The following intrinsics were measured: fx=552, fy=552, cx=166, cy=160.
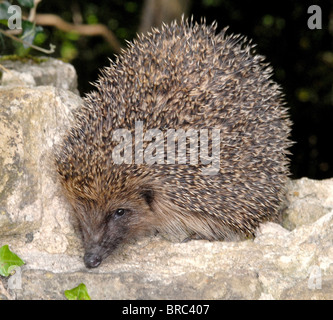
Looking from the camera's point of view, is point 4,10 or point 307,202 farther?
point 4,10

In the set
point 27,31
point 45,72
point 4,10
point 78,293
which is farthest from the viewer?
point 45,72

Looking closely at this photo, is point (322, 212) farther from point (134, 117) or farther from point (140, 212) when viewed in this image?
point (134, 117)

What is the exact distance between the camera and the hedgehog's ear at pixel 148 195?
4.39 meters

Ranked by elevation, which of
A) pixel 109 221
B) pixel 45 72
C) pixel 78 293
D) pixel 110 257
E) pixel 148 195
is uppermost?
pixel 45 72

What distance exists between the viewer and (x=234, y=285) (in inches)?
154

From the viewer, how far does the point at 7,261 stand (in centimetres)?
397

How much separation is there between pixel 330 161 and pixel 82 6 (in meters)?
5.61

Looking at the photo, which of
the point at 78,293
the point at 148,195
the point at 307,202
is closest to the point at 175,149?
the point at 148,195

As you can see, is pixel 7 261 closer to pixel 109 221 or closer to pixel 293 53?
pixel 109 221

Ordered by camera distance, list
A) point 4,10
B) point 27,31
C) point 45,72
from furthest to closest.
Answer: point 45,72 → point 27,31 → point 4,10

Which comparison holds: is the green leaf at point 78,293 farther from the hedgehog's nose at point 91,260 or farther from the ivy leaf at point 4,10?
the ivy leaf at point 4,10

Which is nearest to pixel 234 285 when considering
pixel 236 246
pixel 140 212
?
pixel 236 246

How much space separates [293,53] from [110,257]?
676 centimetres

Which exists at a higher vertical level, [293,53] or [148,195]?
[293,53]
